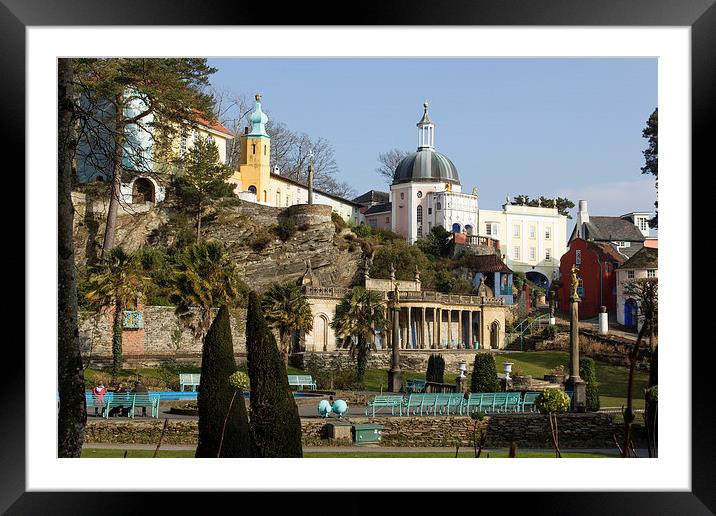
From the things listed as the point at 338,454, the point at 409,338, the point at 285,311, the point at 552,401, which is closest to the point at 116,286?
the point at 285,311

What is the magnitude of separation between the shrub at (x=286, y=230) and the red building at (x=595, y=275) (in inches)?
577

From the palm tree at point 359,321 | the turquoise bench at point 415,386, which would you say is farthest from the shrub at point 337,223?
the turquoise bench at point 415,386

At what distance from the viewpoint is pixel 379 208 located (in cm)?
5938

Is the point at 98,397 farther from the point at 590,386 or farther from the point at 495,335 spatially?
the point at 495,335

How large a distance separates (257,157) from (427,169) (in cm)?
1110

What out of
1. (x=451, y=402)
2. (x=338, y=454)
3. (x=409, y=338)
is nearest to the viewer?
(x=338, y=454)

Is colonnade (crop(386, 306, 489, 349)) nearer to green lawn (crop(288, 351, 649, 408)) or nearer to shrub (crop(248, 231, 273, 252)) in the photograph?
green lawn (crop(288, 351, 649, 408))

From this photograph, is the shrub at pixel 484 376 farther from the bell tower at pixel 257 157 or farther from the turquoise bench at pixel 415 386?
the bell tower at pixel 257 157

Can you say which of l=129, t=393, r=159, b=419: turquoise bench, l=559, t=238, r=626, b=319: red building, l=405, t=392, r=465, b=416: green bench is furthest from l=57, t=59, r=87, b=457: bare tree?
l=559, t=238, r=626, b=319: red building

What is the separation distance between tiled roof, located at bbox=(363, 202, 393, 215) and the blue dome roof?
1853 mm
